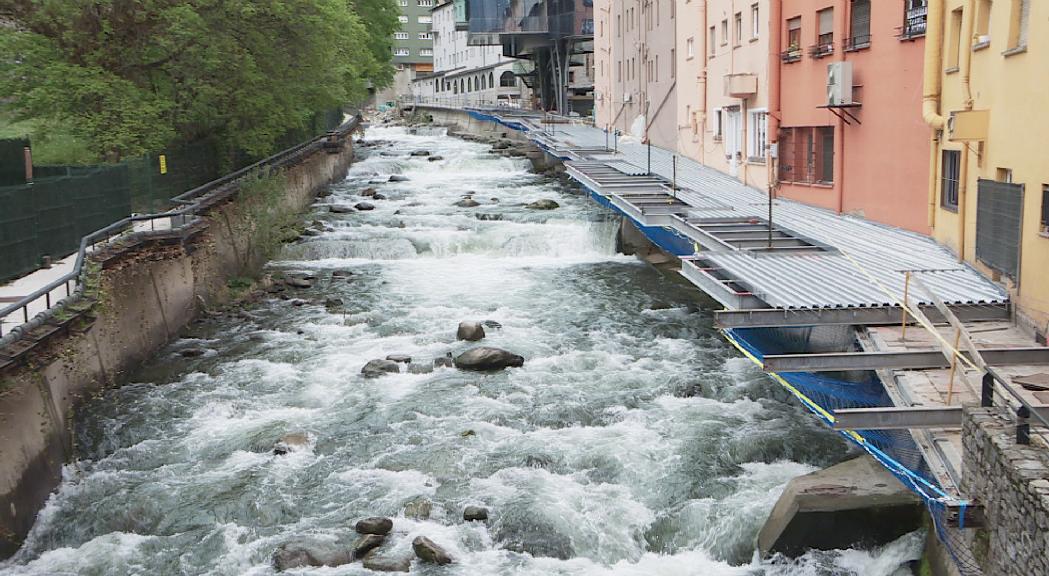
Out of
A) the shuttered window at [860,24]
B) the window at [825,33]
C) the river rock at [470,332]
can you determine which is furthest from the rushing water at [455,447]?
the shuttered window at [860,24]

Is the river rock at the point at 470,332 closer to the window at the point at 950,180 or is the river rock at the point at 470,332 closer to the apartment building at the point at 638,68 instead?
the window at the point at 950,180

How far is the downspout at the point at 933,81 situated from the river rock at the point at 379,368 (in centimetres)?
1004

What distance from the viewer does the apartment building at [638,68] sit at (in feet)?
134

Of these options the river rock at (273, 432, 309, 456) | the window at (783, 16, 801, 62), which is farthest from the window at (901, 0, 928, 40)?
the river rock at (273, 432, 309, 456)

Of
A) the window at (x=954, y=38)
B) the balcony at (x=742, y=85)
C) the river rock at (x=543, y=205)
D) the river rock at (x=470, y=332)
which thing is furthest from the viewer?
the river rock at (x=543, y=205)

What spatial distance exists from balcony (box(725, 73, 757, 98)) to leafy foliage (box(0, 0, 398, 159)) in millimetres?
11476

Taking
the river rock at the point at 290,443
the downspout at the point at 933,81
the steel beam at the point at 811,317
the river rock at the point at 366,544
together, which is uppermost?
the downspout at the point at 933,81

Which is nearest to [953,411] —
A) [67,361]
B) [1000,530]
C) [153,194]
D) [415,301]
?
[1000,530]

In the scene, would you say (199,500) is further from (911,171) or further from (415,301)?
(911,171)

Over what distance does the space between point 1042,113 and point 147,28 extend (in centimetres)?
2070

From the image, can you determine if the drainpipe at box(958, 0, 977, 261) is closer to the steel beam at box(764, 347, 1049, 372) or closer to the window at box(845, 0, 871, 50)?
the steel beam at box(764, 347, 1049, 372)

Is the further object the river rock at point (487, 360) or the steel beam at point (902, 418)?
the river rock at point (487, 360)

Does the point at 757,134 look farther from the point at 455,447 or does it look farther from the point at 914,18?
the point at 455,447

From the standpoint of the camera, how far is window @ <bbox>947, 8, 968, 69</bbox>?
15.7 meters
